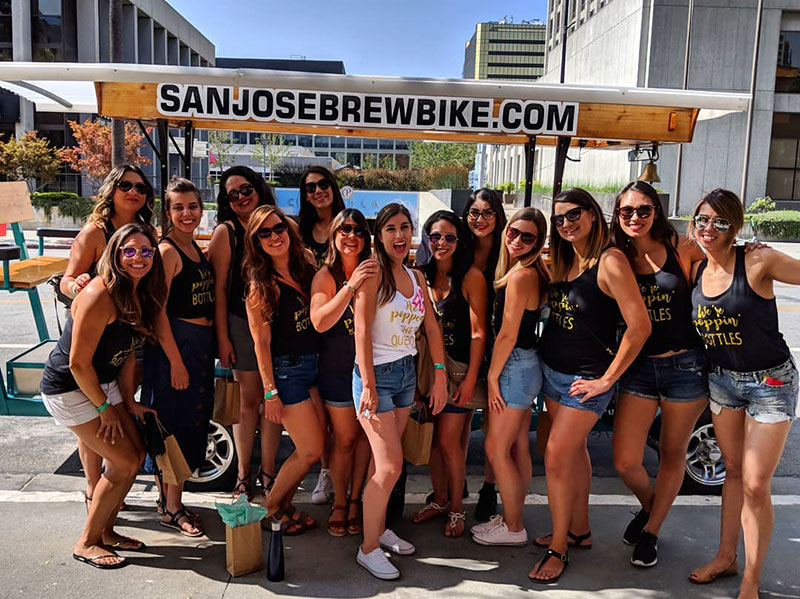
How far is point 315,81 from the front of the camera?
4926 millimetres

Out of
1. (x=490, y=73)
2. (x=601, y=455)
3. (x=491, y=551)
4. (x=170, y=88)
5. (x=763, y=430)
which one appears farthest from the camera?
(x=490, y=73)

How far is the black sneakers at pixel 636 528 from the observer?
4109 mm

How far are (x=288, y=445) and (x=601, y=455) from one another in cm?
247

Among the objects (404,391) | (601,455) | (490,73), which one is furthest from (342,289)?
(490,73)

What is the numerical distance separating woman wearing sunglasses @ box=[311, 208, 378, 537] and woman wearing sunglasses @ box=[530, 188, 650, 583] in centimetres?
101

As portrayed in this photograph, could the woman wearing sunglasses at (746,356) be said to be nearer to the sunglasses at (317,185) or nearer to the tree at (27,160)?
the sunglasses at (317,185)

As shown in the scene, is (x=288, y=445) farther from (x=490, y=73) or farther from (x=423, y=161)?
(x=490, y=73)

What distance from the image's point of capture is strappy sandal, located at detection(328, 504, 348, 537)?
13.6 ft

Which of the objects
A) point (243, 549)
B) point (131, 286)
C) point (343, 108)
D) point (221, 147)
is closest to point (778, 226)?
point (343, 108)

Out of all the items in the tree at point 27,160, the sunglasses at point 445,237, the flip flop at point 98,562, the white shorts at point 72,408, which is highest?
the tree at point 27,160

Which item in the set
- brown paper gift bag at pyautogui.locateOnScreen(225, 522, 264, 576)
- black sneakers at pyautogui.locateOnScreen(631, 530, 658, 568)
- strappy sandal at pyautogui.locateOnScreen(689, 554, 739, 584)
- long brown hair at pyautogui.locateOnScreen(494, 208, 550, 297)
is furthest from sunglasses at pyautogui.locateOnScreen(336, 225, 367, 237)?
strappy sandal at pyautogui.locateOnScreen(689, 554, 739, 584)

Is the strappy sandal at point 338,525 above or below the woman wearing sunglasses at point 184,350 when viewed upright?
below

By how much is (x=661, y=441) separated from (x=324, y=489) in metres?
2.12

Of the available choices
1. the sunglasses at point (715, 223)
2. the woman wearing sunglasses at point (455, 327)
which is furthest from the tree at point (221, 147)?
the sunglasses at point (715, 223)
